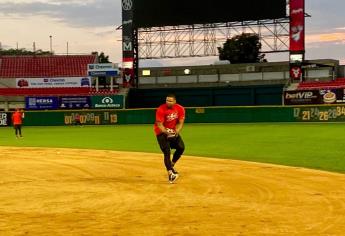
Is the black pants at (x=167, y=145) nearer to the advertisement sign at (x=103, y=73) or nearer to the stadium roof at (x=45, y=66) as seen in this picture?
the advertisement sign at (x=103, y=73)

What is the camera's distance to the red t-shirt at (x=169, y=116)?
11.2 meters

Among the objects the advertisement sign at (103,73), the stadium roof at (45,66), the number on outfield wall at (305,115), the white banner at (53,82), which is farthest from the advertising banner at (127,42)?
the number on outfield wall at (305,115)

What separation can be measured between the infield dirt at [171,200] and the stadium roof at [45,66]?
56651mm

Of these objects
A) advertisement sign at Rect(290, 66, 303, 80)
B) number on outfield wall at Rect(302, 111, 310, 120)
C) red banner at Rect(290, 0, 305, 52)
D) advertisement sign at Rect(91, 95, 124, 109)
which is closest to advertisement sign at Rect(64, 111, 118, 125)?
advertisement sign at Rect(91, 95, 124, 109)

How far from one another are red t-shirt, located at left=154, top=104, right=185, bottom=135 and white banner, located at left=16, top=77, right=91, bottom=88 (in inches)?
2163

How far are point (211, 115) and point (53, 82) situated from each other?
26692 millimetres

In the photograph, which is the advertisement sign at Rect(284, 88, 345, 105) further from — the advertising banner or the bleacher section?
the advertising banner

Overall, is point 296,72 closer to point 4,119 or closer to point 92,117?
point 92,117

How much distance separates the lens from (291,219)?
741 cm

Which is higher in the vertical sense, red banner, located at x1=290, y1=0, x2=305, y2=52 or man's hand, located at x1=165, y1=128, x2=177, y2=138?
red banner, located at x1=290, y1=0, x2=305, y2=52

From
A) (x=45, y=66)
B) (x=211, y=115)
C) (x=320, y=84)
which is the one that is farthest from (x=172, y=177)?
(x=45, y=66)

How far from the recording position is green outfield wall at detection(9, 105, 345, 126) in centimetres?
4425

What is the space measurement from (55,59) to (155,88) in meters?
18.1

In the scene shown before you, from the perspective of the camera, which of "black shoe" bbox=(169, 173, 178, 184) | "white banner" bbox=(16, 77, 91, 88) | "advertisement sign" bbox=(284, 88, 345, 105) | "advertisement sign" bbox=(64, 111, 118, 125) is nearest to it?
"black shoe" bbox=(169, 173, 178, 184)
